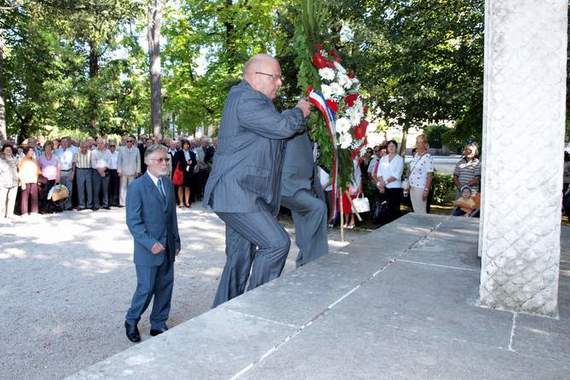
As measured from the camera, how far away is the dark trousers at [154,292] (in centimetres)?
432

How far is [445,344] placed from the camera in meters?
2.48

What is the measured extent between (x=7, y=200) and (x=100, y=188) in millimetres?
2566

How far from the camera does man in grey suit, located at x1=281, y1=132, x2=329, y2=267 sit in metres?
5.16

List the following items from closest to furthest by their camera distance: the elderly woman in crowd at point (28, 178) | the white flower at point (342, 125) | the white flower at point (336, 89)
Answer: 1. the white flower at point (336, 89)
2. the white flower at point (342, 125)
3. the elderly woman in crowd at point (28, 178)

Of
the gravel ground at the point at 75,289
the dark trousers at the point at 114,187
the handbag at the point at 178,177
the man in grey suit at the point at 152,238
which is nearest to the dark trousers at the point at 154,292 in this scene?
the man in grey suit at the point at 152,238

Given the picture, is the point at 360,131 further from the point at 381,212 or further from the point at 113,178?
the point at 113,178

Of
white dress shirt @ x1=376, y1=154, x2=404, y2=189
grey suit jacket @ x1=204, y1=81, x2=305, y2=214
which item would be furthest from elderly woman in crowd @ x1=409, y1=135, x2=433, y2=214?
grey suit jacket @ x1=204, y1=81, x2=305, y2=214

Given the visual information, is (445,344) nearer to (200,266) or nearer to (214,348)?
(214,348)

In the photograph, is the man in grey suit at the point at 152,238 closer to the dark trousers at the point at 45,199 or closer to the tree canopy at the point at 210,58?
the tree canopy at the point at 210,58

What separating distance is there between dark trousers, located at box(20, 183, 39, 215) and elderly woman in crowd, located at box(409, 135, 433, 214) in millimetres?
8551

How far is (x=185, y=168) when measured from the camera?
14.3 meters

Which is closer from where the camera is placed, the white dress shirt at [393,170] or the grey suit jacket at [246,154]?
the grey suit jacket at [246,154]

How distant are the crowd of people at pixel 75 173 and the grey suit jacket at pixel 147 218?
743 cm

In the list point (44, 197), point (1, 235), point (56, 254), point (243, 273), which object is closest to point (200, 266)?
point (56, 254)
